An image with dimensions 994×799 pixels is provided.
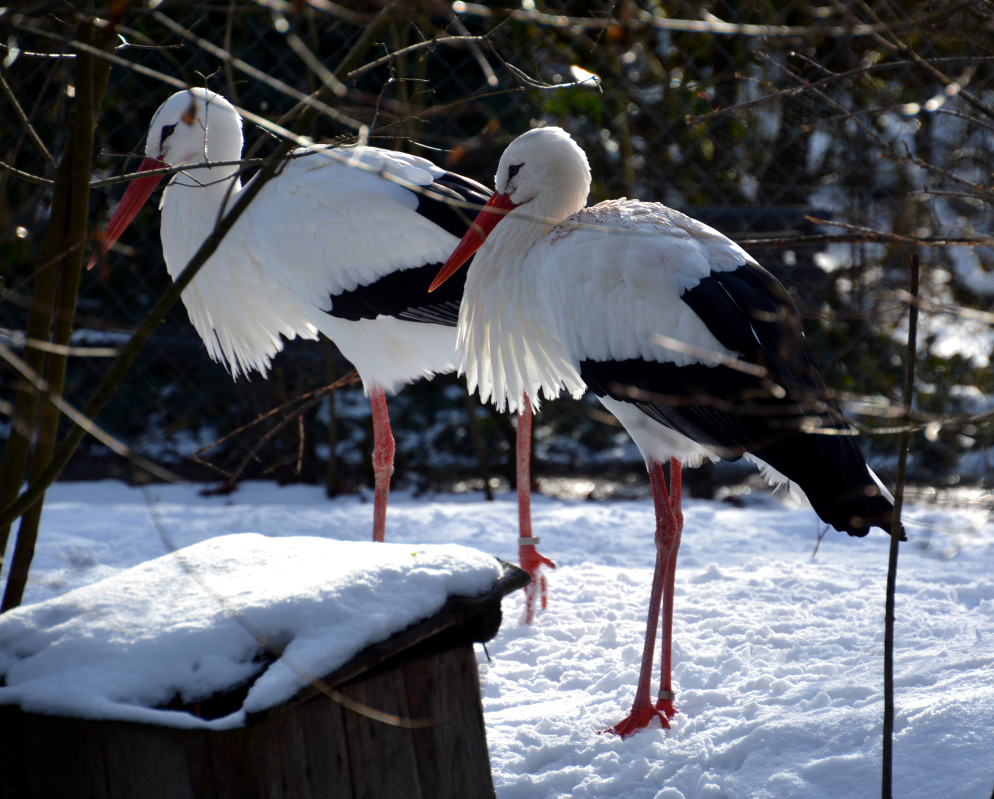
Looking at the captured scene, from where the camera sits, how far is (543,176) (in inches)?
107

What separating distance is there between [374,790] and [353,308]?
1.89 metres

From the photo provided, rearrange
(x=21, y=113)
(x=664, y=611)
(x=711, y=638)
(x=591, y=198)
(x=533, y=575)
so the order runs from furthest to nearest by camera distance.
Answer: (x=591, y=198) < (x=533, y=575) < (x=711, y=638) < (x=664, y=611) < (x=21, y=113)

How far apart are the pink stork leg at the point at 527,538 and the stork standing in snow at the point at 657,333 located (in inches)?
26.9

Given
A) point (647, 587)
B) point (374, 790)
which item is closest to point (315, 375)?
point (647, 587)

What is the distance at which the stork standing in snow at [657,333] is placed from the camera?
220 centimetres

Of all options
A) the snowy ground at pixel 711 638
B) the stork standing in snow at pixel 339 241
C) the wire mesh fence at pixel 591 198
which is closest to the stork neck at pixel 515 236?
the stork standing in snow at pixel 339 241

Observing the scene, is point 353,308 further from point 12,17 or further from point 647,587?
point 12,17

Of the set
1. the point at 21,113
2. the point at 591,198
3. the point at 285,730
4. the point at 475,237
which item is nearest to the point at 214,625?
the point at 285,730

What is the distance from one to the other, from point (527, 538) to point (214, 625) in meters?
2.01

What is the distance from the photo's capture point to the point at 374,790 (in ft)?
5.15

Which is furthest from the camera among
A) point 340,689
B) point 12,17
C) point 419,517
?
point 419,517

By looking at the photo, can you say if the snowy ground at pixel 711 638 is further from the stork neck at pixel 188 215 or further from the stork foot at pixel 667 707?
the stork neck at pixel 188 215

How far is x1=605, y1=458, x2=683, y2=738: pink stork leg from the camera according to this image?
234 cm

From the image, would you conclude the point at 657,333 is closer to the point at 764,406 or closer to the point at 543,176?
the point at 764,406
